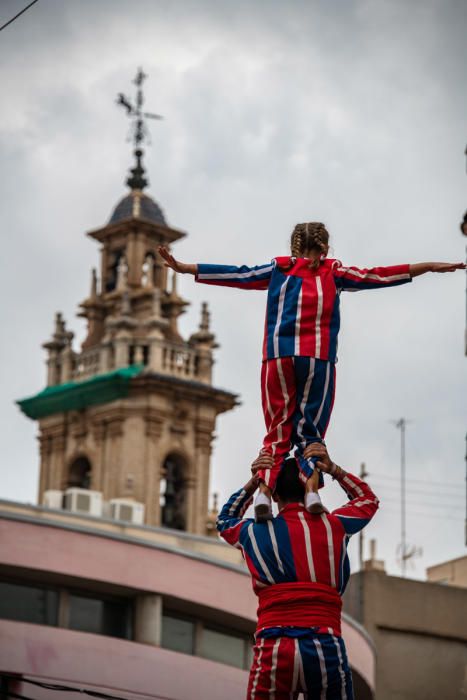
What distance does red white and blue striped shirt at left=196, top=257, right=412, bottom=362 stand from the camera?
11078mm

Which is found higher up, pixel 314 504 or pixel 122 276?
pixel 122 276

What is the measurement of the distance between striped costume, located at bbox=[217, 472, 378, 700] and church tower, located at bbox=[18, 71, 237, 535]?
5574 cm

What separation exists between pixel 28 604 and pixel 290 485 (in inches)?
621

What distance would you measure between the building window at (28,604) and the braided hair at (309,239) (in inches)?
601

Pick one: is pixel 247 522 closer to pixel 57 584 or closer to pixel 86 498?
pixel 57 584

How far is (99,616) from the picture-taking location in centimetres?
2722

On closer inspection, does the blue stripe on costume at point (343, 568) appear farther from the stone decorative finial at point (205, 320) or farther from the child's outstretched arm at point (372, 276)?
the stone decorative finial at point (205, 320)

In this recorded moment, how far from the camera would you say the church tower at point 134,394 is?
2697 inches

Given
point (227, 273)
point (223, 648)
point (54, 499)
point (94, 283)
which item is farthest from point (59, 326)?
point (227, 273)

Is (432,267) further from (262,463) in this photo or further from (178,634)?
(178,634)

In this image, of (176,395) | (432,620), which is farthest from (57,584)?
(176,395)

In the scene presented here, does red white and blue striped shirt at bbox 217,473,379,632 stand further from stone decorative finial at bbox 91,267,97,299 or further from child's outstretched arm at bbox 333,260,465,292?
stone decorative finial at bbox 91,267,97,299

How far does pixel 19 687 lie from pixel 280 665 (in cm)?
1412

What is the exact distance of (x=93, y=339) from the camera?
238ft
